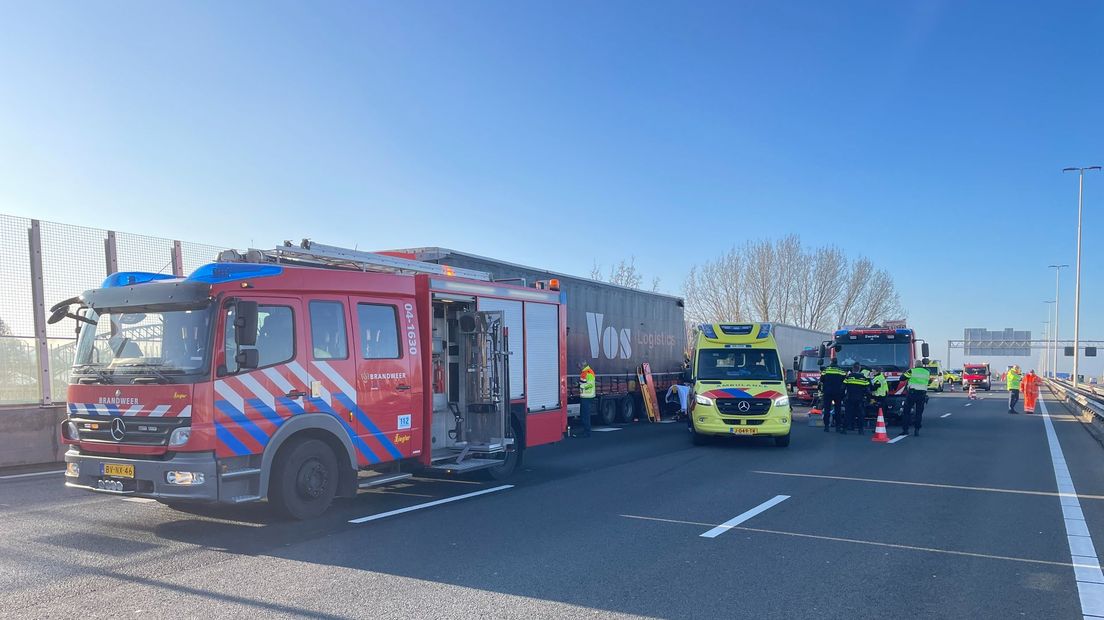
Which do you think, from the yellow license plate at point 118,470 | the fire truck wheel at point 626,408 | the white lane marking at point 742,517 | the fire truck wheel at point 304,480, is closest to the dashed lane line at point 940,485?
the white lane marking at point 742,517

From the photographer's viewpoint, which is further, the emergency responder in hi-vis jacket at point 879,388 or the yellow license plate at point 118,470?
the emergency responder in hi-vis jacket at point 879,388

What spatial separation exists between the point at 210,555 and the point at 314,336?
93.3 inches

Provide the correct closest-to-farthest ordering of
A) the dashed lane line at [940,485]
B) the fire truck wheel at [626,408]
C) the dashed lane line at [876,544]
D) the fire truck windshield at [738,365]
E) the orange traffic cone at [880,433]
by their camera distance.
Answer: the dashed lane line at [876,544]
the dashed lane line at [940,485]
the fire truck windshield at [738,365]
the orange traffic cone at [880,433]
the fire truck wheel at [626,408]

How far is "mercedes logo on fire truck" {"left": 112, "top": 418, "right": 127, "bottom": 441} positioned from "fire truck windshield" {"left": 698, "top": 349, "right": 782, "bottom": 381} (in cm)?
1035

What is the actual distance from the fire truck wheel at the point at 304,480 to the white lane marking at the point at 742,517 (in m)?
3.90

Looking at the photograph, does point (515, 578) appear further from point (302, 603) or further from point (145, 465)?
point (145, 465)

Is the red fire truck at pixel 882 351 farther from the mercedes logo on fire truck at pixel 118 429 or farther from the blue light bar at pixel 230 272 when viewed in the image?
the mercedes logo on fire truck at pixel 118 429

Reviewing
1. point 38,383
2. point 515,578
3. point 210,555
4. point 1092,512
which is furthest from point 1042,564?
point 38,383

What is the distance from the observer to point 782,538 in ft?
22.9

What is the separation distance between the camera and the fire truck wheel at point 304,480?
720cm

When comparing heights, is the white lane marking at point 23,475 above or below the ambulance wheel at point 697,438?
above

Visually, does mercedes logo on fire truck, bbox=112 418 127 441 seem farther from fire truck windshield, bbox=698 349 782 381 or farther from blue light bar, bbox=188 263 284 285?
fire truck windshield, bbox=698 349 782 381

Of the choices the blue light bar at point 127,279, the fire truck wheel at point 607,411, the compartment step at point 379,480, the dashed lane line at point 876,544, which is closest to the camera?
the dashed lane line at point 876,544

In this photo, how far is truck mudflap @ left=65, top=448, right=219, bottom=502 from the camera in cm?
652
